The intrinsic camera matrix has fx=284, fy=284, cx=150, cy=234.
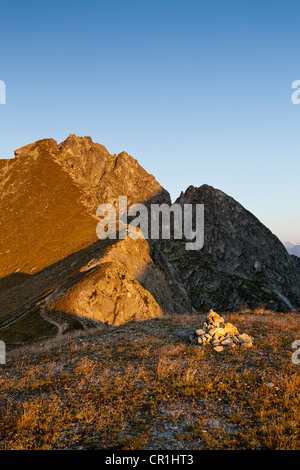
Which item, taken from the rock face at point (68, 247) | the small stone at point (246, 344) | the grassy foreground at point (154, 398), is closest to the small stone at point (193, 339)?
the grassy foreground at point (154, 398)

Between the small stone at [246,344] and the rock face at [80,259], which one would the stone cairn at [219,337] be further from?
the rock face at [80,259]

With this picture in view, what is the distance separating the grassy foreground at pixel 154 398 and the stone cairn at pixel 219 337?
28.0 inches

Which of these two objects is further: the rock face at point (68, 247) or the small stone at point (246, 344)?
the rock face at point (68, 247)

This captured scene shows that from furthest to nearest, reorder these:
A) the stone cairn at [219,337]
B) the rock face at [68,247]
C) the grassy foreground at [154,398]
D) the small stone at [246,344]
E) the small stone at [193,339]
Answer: the rock face at [68,247], the small stone at [193,339], the stone cairn at [219,337], the small stone at [246,344], the grassy foreground at [154,398]

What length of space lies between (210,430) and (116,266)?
39877mm

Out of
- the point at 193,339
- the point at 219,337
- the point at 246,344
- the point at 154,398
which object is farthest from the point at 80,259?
the point at 154,398

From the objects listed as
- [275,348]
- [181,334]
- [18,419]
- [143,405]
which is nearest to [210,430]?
[143,405]

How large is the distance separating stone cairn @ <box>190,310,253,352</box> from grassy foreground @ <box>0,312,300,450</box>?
0.71 m

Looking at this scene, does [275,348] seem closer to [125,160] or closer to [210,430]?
[210,430]

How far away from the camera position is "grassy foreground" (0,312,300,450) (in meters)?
8.66

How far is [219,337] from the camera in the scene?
19.1 m

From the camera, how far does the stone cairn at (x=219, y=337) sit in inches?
716

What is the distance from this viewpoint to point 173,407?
422 inches
